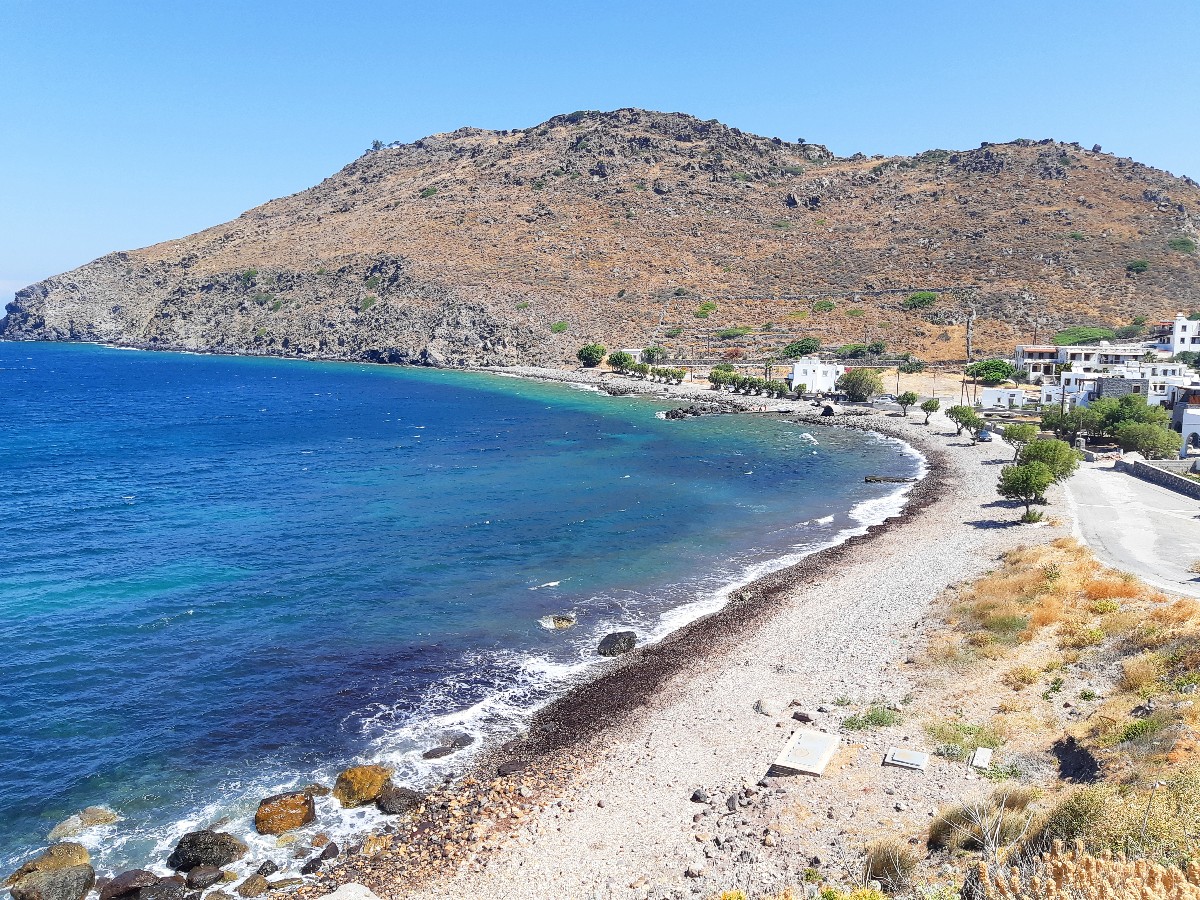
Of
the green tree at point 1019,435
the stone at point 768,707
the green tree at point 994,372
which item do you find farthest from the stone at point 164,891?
the green tree at point 994,372

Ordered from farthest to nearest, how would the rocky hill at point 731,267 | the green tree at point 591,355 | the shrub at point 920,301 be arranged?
the green tree at point 591,355
the shrub at point 920,301
the rocky hill at point 731,267

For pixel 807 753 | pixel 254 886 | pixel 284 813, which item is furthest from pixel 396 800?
pixel 807 753

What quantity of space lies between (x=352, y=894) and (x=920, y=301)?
140 metres

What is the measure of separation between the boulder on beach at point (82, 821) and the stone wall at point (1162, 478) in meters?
54.4

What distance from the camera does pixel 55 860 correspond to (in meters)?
18.3

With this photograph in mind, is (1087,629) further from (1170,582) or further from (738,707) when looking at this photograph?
(738,707)

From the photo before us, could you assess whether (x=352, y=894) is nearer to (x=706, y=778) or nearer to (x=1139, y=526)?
(x=706, y=778)

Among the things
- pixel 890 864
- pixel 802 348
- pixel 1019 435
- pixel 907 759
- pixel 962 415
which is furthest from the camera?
pixel 802 348

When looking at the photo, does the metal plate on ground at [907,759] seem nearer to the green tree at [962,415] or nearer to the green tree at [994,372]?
the green tree at [962,415]

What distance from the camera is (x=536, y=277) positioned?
165875 mm

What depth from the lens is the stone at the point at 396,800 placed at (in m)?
20.3

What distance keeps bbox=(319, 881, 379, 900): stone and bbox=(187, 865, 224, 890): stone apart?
317 cm

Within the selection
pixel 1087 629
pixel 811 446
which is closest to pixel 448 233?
pixel 811 446

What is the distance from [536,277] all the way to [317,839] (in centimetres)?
15417
